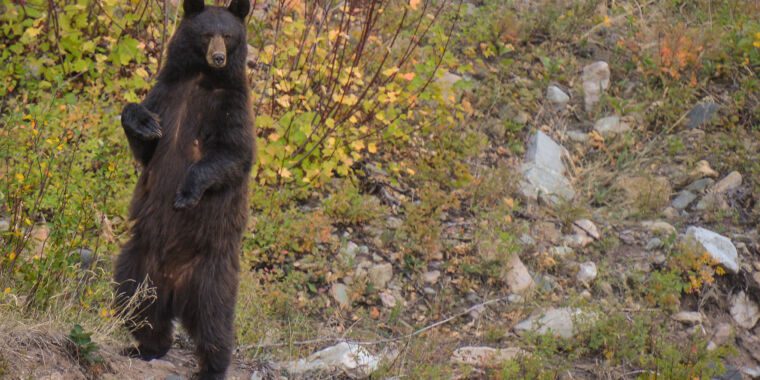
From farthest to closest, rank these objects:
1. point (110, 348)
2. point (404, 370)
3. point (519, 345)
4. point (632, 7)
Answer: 1. point (632, 7)
2. point (519, 345)
3. point (404, 370)
4. point (110, 348)

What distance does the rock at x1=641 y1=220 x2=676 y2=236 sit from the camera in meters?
8.67

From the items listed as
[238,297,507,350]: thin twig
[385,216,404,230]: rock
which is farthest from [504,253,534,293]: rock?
[385,216,404,230]: rock

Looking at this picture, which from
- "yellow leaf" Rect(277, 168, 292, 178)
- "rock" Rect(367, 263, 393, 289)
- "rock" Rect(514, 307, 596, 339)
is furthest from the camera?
"yellow leaf" Rect(277, 168, 292, 178)

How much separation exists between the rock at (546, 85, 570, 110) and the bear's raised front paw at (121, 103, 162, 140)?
6.16 meters

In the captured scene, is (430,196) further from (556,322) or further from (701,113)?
(701,113)

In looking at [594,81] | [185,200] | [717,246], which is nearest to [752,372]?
[717,246]

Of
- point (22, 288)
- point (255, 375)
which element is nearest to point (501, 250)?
point (255, 375)

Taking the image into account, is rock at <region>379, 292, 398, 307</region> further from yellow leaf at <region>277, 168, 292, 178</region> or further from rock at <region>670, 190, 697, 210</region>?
rock at <region>670, 190, 697, 210</region>

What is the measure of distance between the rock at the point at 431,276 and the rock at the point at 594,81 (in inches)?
131

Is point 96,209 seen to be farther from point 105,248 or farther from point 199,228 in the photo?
point 199,228

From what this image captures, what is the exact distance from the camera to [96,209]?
587 centimetres

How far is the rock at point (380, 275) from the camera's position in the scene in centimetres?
773

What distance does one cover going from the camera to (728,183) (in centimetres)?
931

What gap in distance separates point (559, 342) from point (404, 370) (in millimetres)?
1535
